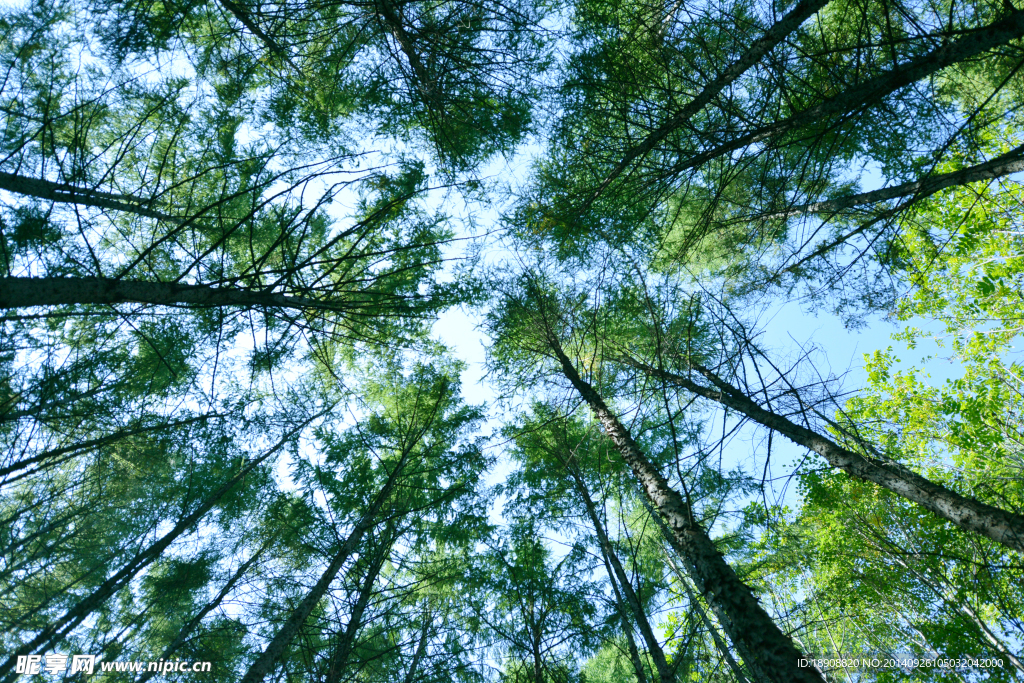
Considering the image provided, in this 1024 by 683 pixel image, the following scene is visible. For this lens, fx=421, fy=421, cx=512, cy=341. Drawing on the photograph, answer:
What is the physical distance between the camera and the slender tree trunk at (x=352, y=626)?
3.30 m

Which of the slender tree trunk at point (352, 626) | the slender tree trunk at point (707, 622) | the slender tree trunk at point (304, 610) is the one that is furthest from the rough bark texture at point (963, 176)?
the slender tree trunk at point (304, 610)

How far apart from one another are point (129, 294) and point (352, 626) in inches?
125

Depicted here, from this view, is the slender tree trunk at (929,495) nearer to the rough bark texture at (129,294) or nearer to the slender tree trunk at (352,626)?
the rough bark texture at (129,294)

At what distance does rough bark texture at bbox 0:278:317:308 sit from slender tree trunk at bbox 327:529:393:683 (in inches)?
114

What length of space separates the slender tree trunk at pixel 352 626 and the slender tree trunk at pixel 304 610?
0.29 metres

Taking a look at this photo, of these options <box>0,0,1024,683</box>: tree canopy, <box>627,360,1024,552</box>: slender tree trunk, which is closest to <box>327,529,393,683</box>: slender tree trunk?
<box>0,0,1024,683</box>: tree canopy

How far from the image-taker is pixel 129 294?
5.86ft

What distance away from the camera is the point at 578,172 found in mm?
3514

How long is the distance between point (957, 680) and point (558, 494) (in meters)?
6.13

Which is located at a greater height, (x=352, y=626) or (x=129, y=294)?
(x=129, y=294)

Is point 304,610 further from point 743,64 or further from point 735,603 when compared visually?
point 743,64

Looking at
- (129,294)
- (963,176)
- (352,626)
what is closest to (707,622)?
(352,626)

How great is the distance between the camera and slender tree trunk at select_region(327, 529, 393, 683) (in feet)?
10.8

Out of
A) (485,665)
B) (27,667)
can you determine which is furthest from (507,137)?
(27,667)
